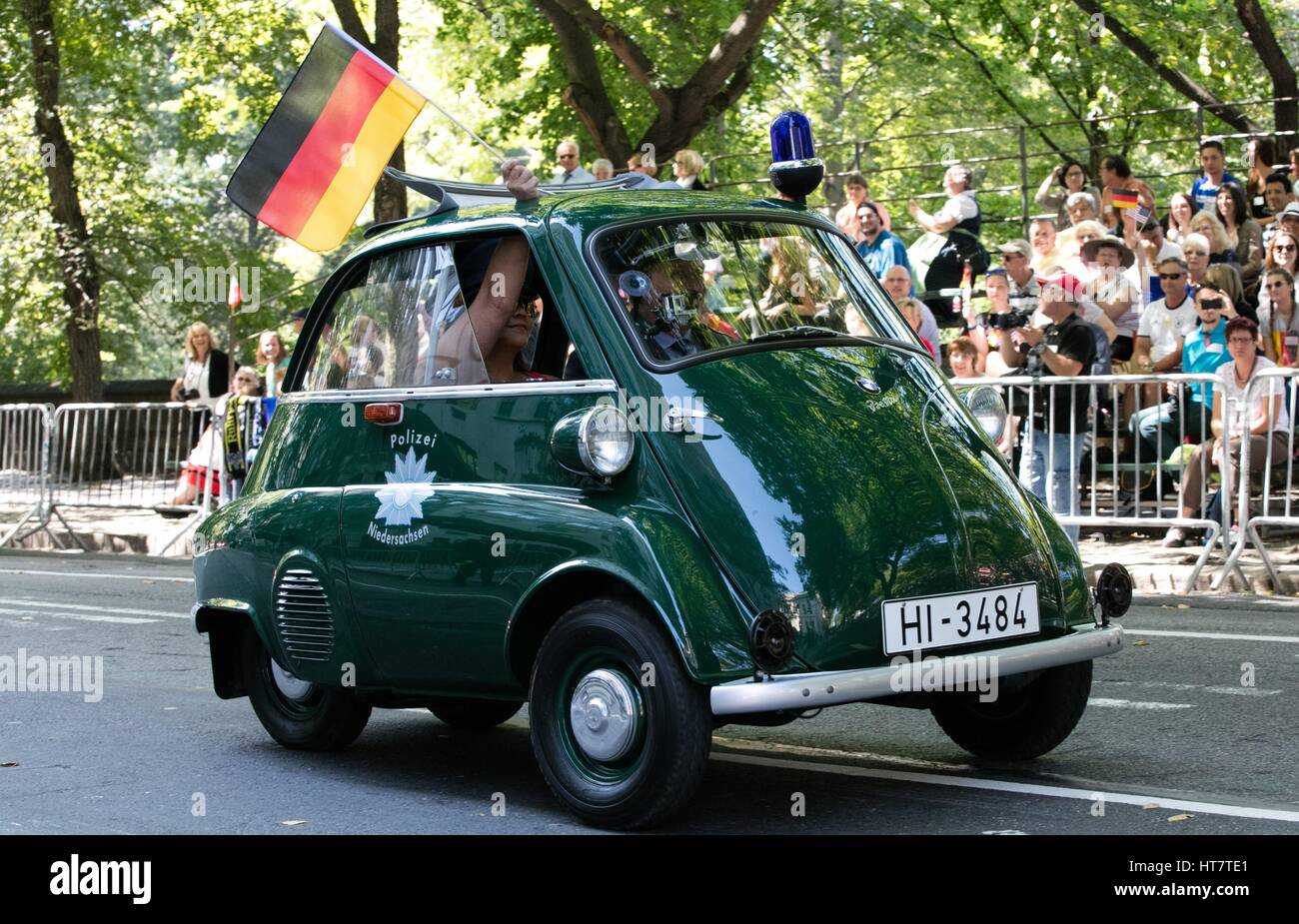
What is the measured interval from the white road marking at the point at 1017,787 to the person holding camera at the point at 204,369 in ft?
39.2

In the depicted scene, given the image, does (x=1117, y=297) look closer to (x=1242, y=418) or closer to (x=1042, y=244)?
(x=1042, y=244)

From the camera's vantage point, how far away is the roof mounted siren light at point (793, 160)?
7000mm

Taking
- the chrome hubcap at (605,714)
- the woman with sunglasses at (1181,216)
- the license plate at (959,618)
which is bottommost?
the chrome hubcap at (605,714)

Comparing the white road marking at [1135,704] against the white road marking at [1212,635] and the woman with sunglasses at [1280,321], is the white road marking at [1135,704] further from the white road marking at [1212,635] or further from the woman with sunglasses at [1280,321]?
the woman with sunglasses at [1280,321]

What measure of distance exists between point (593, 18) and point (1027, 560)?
15102 mm

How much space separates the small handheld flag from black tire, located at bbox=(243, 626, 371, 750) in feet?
37.7

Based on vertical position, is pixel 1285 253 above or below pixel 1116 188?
below

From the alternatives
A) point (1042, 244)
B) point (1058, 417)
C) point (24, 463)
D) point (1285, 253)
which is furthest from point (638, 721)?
point (24, 463)

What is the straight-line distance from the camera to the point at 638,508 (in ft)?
18.5

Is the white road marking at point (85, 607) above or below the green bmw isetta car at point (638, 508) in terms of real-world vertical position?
below

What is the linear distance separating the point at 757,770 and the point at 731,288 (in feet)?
5.77

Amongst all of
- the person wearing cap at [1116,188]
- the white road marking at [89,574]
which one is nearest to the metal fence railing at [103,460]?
the white road marking at [89,574]

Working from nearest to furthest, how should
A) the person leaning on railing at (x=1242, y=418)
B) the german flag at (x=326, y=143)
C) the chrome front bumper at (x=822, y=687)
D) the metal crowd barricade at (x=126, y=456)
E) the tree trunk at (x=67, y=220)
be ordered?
→ the chrome front bumper at (x=822, y=687), the german flag at (x=326, y=143), the person leaning on railing at (x=1242, y=418), the metal crowd barricade at (x=126, y=456), the tree trunk at (x=67, y=220)
